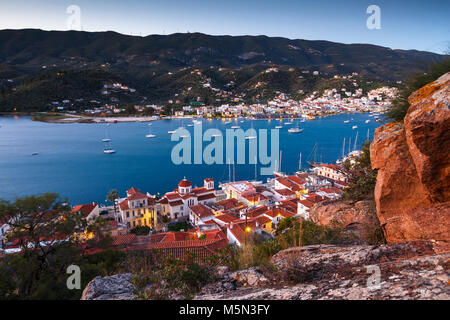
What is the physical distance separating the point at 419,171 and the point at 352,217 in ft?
6.26

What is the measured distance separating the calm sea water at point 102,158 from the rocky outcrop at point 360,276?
26083 mm

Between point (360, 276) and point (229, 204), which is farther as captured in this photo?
point (229, 204)

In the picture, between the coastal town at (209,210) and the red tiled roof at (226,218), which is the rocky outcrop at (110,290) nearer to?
the coastal town at (209,210)

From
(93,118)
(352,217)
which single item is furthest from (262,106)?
(352,217)

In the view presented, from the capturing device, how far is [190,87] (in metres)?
95.6

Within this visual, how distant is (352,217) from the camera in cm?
434

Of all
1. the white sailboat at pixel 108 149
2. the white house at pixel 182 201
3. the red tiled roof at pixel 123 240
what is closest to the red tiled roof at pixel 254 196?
the white house at pixel 182 201

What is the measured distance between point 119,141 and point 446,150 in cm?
5155

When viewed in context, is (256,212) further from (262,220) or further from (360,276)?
(360,276)

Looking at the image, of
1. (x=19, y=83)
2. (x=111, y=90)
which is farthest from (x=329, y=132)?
(x=19, y=83)

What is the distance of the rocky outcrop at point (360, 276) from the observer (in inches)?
58.3

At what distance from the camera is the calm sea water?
29.0 meters

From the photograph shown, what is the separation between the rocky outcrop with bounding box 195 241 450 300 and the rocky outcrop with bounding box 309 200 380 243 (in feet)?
3.76
